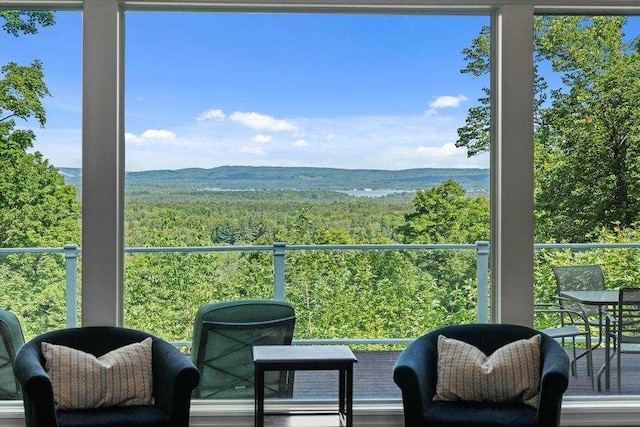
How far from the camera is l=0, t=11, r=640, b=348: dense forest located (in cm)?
461

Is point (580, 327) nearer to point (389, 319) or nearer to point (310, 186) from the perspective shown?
point (389, 319)

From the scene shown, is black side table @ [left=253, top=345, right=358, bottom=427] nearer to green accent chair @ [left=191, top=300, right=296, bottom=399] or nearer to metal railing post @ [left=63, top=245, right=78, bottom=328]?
green accent chair @ [left=191, top=300, right=296, bottom=399]

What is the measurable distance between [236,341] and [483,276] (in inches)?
60.1

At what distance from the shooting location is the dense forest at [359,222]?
4.61 meters

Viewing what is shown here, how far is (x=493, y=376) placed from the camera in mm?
4051

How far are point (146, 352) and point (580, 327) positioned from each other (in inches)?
101

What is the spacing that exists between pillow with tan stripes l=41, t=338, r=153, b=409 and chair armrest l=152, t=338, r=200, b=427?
0.07 metres

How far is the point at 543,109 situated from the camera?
187 inches

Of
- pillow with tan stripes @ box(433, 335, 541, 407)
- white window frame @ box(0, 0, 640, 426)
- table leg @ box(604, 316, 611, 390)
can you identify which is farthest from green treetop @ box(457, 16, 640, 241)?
pillow with tan stripes @ box(433, 335, 541, 407)

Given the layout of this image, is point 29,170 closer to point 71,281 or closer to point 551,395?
point 71,281

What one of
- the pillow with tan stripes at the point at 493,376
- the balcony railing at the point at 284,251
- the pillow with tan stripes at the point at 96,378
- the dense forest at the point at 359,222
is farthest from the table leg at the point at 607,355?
the pillow with tan stripes at the point at 96,378

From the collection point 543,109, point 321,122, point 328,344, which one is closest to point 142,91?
point 321,122

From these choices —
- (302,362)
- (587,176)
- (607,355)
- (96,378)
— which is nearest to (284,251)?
(302,362)

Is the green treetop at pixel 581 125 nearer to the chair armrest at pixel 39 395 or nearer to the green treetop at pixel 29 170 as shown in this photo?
the green treetop at pixel 29 170
